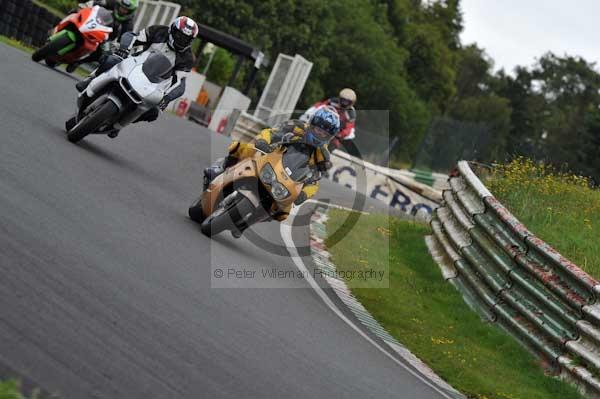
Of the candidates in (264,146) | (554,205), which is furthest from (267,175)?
(554,205)

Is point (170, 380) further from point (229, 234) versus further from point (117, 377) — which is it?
point (229, 234)

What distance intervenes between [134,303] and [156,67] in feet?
22.5

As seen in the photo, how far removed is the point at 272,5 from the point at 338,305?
50.3 metres

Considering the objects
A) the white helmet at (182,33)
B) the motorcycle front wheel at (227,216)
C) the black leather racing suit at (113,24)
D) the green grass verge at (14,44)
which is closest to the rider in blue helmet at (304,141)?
the motorcycle front wheel at (227,216)

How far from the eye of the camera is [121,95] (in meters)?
13.9

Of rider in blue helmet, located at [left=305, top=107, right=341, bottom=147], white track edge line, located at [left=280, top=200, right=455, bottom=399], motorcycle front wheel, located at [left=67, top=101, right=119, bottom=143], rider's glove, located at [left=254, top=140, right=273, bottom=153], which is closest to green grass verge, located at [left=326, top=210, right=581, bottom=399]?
white track edge line, located at [left=280, top=200, right=455, bottom=399]

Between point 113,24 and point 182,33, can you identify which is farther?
point 113,24

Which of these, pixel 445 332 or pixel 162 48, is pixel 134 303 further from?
pixel 162 48

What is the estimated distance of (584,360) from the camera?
452 inches

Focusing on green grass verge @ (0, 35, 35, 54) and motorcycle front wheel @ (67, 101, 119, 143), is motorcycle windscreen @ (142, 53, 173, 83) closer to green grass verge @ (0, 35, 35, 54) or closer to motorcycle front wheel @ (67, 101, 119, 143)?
motorcycle front wheel @ (67, 101, 119, 143)

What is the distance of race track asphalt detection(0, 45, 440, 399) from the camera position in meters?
6.09

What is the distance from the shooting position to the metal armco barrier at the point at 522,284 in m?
11.7

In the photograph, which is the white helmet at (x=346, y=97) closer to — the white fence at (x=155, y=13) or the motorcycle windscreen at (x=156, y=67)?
the motorcycle windscreen at (x=156, y=67)

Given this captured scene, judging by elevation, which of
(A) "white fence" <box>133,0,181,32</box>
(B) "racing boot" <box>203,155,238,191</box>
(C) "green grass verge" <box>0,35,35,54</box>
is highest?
(B) "racing boot" <box>203,155,238,191</box>
